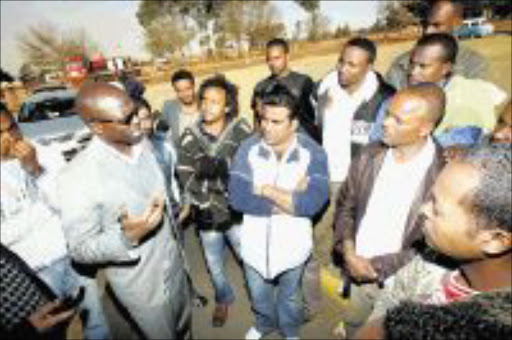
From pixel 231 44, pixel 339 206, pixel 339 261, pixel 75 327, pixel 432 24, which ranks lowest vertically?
pixel 75 327

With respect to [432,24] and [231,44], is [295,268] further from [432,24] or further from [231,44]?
[231,44]

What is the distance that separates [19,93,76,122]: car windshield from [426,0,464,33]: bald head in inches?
324

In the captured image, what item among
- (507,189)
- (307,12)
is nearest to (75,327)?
(507,189)

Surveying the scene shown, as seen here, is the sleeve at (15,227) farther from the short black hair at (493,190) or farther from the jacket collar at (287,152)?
the short black hair at (493,190)

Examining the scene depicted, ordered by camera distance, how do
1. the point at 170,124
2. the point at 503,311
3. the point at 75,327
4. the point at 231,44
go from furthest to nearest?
the point at 231,44 < the point at 170,124 < the point at 75,327 < the point at 503,311

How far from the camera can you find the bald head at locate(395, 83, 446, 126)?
2629mm

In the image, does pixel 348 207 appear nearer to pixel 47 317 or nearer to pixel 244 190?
pixel 244 190

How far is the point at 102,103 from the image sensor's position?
243 centimetres

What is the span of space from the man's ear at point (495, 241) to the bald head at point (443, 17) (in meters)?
3.37

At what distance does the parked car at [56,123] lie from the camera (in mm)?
8234

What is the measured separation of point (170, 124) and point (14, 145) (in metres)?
2.08

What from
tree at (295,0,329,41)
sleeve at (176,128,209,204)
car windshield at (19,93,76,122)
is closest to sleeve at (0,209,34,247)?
sleeve at (176,128,209,204)

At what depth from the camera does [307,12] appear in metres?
60.9

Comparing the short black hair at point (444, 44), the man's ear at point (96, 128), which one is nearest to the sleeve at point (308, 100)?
the short black hair at point (444, 44)
